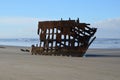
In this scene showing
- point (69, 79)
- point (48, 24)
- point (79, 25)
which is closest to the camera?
point (69, 79)

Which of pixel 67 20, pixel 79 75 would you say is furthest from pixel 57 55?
pixel 79 75

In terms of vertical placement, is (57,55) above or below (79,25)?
below

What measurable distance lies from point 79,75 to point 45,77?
105 cm

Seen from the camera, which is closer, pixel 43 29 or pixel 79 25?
pixel 79 25

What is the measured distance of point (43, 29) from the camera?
2311 centimetres

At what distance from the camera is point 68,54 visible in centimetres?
2114

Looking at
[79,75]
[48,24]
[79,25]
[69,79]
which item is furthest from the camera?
[48,24]

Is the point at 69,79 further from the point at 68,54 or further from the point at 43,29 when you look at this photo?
the point at 43,29

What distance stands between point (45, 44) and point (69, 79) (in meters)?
13.0

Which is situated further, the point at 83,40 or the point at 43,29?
the point at 43,29

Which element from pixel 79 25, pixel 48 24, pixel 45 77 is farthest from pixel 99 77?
pixel 48 24

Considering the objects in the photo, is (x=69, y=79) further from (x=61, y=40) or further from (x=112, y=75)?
(x=61, y=40)

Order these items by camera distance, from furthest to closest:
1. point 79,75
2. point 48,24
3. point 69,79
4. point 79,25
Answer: point 48,24 < point 79,25 < point 79,75 < point 69,79

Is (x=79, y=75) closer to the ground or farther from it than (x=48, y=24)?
closer to the ground
